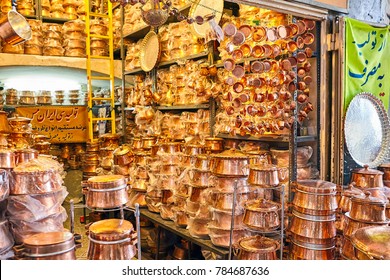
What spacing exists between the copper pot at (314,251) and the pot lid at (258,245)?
6.1 inches

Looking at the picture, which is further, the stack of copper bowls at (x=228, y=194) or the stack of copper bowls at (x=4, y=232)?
the stack of copper bowls at (x=228, y=194)


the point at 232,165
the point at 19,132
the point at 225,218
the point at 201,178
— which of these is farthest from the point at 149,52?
the point at 225,218

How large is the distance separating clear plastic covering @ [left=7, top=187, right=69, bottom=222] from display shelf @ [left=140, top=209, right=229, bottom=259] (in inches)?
47.1

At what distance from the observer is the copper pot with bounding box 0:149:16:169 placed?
184 cm

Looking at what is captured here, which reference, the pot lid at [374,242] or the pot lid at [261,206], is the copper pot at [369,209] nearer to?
the pot lid at [374,242]

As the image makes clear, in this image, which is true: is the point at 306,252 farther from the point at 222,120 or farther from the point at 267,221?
the point at 222,120

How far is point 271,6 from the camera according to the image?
2.13 metres

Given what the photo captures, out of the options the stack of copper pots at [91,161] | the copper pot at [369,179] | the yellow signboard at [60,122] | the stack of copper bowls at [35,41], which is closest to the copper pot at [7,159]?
the copper pot at [369,179]

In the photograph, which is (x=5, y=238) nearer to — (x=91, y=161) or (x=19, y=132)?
(x=19, y=132)

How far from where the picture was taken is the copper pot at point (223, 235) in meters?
2.43

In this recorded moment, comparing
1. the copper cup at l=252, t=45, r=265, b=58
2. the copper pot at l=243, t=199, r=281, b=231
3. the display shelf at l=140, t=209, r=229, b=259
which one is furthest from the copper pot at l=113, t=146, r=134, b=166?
the copper pot at l=243, t=199, r=281, b=231

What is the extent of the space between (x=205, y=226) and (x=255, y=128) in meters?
0.84

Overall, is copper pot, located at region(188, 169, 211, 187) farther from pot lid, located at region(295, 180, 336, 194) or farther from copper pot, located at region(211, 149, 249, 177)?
pot lid, located at region(295, 180, 336, 194)

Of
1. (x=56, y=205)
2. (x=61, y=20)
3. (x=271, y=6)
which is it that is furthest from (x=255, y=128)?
(x=61, y=20)
